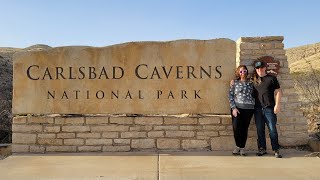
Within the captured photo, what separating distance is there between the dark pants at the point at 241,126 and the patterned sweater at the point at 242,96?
102mm

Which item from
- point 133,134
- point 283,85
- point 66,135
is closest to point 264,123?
point 283,85

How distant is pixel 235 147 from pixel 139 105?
76.5 inches

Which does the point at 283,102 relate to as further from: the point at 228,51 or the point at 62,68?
the point at 62,68

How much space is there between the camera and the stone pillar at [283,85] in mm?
7379

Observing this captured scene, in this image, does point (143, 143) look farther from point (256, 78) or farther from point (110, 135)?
point (256, 78)

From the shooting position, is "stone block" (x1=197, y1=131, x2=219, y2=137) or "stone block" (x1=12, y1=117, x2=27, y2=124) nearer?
"stone block" (x1=197, y1=131, x2=219, y2=137)

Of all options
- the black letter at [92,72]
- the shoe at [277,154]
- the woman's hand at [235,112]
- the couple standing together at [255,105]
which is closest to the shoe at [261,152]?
the couple standing together at [255,105]

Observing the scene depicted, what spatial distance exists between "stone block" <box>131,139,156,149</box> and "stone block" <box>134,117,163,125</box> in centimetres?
32

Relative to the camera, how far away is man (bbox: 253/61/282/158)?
6.71 meters

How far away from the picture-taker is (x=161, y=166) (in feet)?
19.4

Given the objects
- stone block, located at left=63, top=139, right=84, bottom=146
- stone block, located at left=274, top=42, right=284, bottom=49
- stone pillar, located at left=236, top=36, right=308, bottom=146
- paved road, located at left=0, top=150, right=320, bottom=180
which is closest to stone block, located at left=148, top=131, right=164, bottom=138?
paved road, located at left=0, top=150, right=320, bottom=180

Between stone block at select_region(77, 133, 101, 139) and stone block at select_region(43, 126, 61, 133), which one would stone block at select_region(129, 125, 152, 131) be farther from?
stone block at select_region(43, 126, 61, 133)

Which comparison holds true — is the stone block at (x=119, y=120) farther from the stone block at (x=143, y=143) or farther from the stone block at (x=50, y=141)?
the stone block at (x=50, y=141)

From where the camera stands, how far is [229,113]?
24.4 feet
